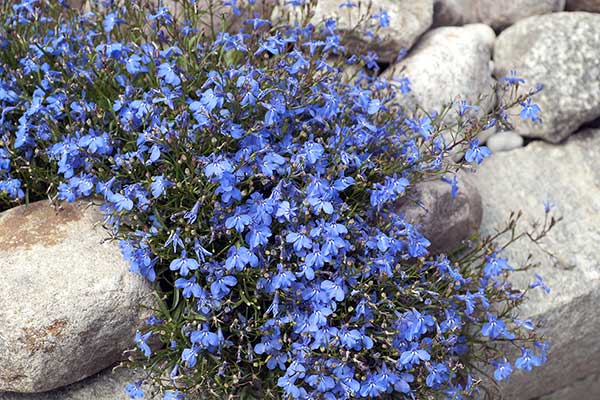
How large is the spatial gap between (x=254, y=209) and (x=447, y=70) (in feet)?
5.60

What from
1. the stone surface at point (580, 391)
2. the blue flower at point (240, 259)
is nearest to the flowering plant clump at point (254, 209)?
the blue flower at point (240, 259)

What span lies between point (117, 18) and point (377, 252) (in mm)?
1576

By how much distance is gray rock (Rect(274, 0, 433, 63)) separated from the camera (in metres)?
4.02

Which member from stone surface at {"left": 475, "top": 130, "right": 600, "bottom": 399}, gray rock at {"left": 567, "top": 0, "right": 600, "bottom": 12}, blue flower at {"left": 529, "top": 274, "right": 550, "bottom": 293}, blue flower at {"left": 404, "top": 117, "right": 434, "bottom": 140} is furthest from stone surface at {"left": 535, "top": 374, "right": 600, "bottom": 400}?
gray rock at {"left": 567, "top": 0, "right": 600, "bottom": 12}

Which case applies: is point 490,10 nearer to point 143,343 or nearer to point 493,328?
point 493,328

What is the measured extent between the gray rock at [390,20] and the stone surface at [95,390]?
203cm

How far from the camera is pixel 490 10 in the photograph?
448 cm

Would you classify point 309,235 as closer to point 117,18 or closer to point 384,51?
point 117,18

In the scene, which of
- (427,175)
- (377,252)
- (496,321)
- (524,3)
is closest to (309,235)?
(377,252)

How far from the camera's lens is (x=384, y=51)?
13.5 feet

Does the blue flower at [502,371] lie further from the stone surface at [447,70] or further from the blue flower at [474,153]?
the stone surface at [447,70]

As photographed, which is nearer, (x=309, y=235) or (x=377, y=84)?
(x=309, y=235)

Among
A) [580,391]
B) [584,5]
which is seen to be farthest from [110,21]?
[580,391]

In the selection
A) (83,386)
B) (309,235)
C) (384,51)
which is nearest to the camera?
(309,235)
